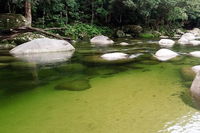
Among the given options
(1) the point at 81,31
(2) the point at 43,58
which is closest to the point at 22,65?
(2) the point at 43,58

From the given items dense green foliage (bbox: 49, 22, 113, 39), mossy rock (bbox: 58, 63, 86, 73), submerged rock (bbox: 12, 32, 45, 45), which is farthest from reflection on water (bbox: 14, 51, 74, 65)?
dense green foliage (bbox: 49, 22, 113, 39)

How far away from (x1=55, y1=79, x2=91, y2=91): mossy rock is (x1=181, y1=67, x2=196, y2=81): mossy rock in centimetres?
258

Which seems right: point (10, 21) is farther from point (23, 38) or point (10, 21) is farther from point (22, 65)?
point (22, 65)

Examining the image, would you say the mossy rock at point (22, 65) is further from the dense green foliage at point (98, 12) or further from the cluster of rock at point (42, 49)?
the dense green foliage at point (98, 12)

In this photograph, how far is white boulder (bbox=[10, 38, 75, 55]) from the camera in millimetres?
10672

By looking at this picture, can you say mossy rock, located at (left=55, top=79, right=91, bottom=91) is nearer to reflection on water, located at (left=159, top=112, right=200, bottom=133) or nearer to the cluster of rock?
reflection on water, located at (left=159, top=112, right=200, bottom=133)

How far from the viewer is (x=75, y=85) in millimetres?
5398

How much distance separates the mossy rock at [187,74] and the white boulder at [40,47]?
658 centimetres

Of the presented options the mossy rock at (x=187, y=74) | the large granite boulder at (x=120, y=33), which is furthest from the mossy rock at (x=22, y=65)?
the large granite boulder at (x=120, y=33)

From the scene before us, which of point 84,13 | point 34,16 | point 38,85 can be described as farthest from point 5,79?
point 84,13

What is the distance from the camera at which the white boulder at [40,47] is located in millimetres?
10672

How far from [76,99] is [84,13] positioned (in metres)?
22.6

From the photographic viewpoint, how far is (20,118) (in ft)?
11.8

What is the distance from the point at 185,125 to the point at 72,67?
16.2 feet
